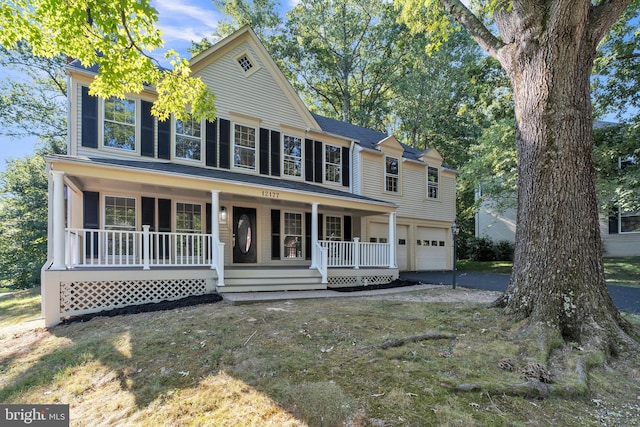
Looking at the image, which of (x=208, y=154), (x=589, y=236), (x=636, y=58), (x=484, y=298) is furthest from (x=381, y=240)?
(x=636, y=58)

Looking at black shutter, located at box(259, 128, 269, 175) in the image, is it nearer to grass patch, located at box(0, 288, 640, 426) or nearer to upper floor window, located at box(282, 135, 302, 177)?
upper floor window, located at box(282, 135, 302, 177)

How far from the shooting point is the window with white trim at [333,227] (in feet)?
42.0

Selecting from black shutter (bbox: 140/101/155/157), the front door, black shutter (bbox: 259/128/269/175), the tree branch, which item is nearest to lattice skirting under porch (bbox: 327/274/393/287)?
the front door

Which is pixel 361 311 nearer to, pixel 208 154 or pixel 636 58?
pixel 208 154

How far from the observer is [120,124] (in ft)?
29.0

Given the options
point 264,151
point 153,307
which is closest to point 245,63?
point 264,151

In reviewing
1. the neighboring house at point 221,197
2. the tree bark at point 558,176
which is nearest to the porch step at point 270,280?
the neighboring house at point 221,197

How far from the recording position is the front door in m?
10.6

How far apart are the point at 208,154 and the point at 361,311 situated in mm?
6858

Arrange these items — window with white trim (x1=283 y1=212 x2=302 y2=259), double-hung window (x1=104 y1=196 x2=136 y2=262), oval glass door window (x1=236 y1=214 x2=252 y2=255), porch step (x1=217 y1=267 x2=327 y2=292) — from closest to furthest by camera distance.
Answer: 1. porch step (x1=217 y1=267 x2=327 y2=292)
2. double-hung window (x1=104 y1=196 x2=136 y2=262)
3. oval glass door window (x1=236 y1=214 x2=252 y2=255)
4. window with white trim (x1=283 y1=212 x2=302 y2=259)

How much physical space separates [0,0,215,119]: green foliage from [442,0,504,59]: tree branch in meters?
5.31

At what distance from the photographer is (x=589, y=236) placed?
4492 mm

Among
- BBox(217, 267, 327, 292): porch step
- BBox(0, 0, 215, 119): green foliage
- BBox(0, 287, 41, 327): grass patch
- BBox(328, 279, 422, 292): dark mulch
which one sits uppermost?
BBox(0, 0, 215, 119): green foliage

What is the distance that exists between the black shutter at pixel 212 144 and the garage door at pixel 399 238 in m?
7.37
